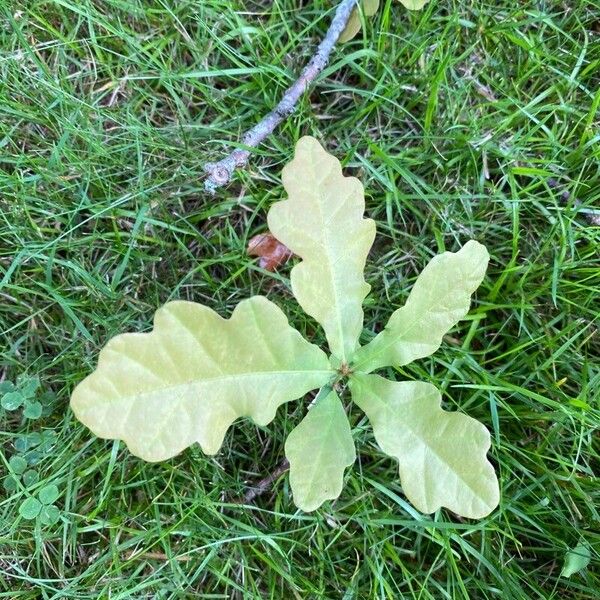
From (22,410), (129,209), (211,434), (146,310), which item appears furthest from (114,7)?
(211,434)

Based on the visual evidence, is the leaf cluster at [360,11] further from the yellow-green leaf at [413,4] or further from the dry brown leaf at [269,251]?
the dry brown leaf at [269,251]

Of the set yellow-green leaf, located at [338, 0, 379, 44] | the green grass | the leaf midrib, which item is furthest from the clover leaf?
yellow-green leaf, located at [338, 0, 379, 44]

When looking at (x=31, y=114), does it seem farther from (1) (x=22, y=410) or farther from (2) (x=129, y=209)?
(1) (x=22, y=410)

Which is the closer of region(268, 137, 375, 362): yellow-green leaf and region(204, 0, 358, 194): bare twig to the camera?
region(268, 137, 375, 362): yellow-green leaf

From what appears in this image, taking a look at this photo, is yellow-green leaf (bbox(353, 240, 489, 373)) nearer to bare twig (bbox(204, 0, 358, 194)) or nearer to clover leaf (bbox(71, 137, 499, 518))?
clover leaf (bbox(71, 137, 499, 518))

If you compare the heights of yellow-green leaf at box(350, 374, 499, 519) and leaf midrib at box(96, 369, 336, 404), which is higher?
leaf midrib at box(96, 369, 336, 404)

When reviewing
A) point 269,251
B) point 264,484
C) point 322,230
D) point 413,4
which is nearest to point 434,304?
point 322,230
